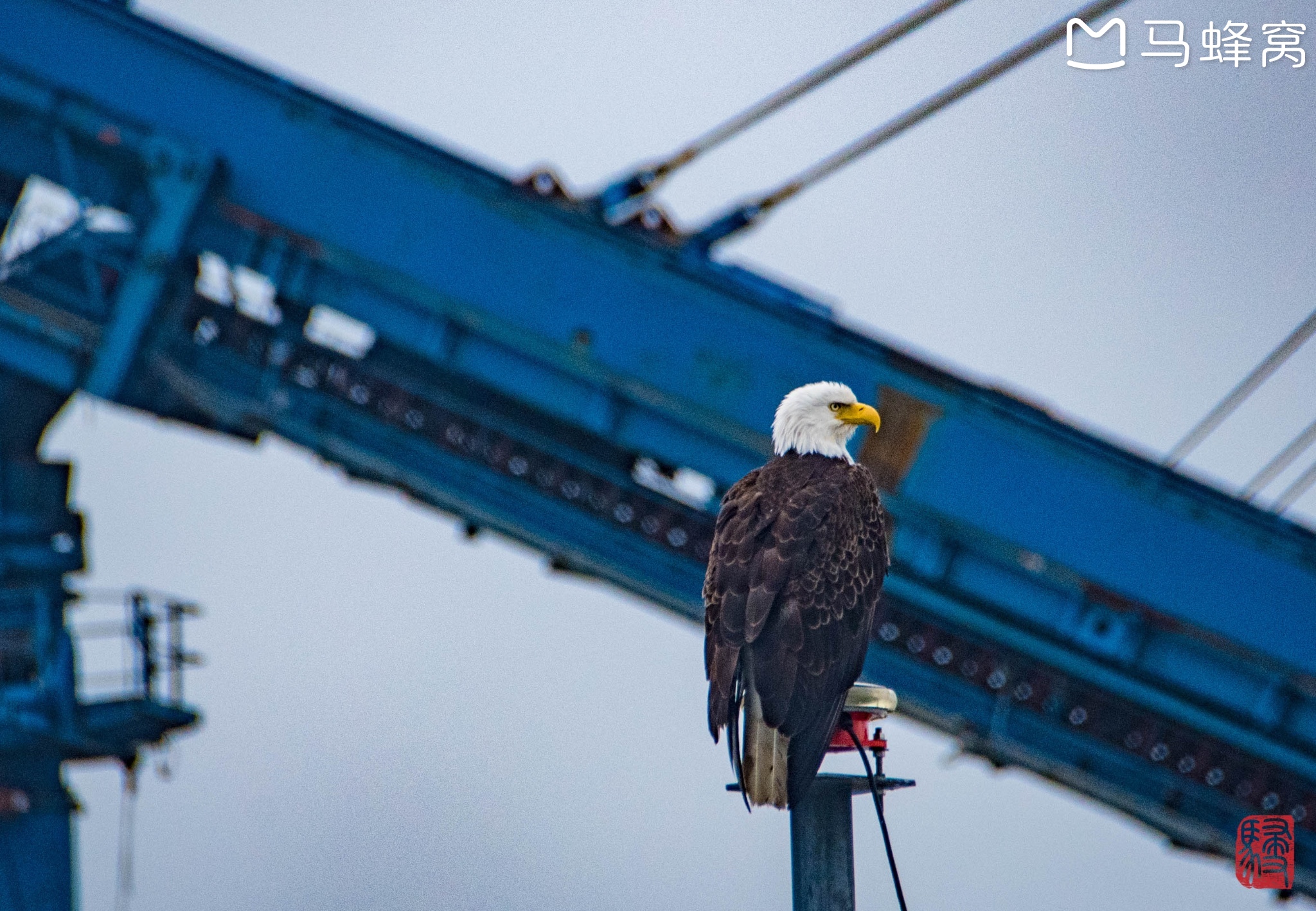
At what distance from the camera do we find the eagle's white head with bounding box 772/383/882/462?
6605 millimetres

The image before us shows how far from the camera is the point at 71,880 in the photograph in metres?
10.7

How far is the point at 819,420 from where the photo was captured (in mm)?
6645

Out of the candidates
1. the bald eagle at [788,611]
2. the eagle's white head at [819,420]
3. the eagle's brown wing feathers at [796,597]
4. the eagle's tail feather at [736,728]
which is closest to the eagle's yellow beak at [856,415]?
the eagle's white head at [819,420]

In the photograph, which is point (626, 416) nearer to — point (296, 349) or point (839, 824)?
point (296, 349)

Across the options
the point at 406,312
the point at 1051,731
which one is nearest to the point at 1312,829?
the point at 1051,731

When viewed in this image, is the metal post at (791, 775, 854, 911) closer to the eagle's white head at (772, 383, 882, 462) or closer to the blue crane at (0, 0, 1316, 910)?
the eagle's white head at (772, 383, 882, 462)

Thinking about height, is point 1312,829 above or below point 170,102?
below

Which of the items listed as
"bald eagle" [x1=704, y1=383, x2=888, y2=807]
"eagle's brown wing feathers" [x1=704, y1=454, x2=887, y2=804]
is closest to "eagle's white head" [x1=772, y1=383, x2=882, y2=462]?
"bald eagle" [x1=704, y1=383, x2=888, y2=807]

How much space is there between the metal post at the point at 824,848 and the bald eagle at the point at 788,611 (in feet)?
0.22

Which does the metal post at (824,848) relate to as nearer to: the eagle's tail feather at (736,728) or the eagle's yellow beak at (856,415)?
the eagle's tail feather at (736,728)

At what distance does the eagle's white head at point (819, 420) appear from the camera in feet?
21.7

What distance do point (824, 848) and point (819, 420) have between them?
2214 millimetres

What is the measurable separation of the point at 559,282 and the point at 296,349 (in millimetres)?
1709

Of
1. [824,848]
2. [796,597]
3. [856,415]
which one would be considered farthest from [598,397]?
[824,848]
